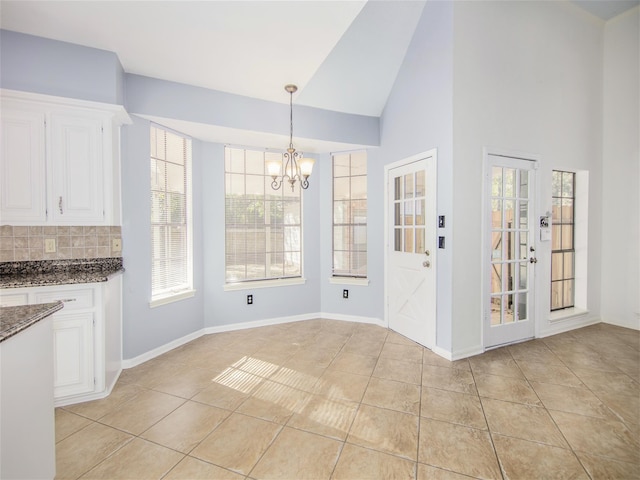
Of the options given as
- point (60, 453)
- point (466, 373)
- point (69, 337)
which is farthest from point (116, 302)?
point (466, 373)

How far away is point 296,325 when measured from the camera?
4047 millimetres

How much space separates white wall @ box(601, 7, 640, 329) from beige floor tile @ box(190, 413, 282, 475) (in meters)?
4.79

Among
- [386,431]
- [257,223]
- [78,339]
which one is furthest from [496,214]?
[78,339]

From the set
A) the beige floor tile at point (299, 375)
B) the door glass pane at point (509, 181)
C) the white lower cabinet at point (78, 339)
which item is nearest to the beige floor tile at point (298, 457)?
the beige floor tile at point (299, 375)

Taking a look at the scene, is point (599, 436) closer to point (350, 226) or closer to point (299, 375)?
point (299, 375)

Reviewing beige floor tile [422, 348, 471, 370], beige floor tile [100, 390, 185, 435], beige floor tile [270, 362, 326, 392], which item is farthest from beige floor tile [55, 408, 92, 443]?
beige floor tile [422, 348, 471, 370]

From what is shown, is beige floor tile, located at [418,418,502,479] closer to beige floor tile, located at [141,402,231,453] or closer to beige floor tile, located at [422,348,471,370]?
beige floor tile, located at [422,348,471,370]

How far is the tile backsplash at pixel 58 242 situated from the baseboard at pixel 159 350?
3.48 ft

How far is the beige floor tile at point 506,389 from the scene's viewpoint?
2281 mm

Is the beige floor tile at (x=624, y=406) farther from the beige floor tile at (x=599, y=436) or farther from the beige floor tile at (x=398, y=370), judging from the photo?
the beige floor tile at (x=398, y=370)

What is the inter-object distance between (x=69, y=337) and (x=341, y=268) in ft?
10.1

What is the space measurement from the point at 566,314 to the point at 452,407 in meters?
2.76

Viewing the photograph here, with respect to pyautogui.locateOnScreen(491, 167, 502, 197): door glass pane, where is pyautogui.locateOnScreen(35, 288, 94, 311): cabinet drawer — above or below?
below

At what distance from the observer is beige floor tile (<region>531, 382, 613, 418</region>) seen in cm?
212
